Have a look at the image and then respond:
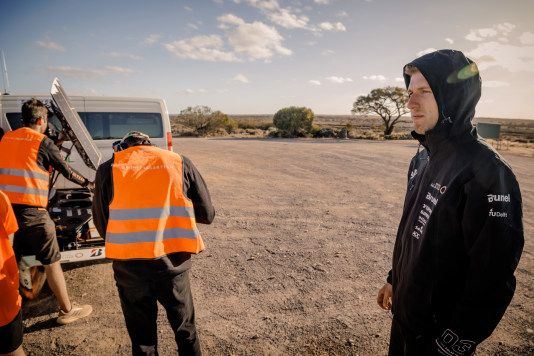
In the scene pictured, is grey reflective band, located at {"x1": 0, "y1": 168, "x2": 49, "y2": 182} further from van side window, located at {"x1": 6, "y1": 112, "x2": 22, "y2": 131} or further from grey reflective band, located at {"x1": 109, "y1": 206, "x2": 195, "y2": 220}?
van side window, located at {"x1": 6, "y1": 112, "x2": 22, "y2": 131}

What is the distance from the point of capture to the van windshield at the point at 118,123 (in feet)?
20.2

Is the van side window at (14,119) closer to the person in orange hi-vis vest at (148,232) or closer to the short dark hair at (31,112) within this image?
the short dark hair at (31,112)

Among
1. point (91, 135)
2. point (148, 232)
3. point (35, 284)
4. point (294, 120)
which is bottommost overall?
point (35, 284)

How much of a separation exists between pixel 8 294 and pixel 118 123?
507 centimetres

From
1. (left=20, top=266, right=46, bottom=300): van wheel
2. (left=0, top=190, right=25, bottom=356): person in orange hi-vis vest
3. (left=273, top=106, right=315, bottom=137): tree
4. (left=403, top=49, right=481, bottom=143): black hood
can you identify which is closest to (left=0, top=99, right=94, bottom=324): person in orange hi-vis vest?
A: (left=20, top=266, right=46, bottom=300): van wheel

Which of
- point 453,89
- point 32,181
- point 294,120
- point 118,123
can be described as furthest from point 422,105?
point 294,120

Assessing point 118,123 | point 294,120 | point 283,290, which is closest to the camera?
point 283,290

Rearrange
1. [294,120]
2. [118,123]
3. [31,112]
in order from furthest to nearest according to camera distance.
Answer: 1. [294,120]
2. [118,123]
3. [31,112]

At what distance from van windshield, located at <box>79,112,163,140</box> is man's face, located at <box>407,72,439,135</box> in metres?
5.78

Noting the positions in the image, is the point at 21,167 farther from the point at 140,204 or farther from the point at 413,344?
the point at 413,344

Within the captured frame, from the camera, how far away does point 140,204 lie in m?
2.00

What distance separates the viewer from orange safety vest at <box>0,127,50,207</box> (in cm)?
279

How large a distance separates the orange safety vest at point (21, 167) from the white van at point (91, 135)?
0.93 meters

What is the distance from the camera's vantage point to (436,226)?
59.8 inches
